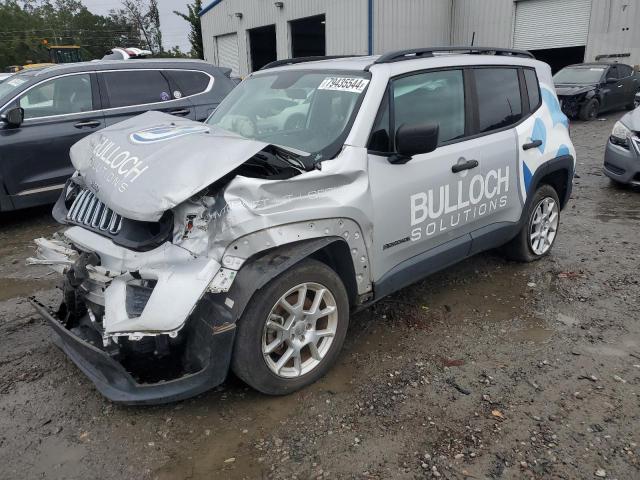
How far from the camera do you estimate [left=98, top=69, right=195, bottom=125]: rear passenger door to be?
22.2ft

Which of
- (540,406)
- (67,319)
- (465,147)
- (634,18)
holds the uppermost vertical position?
(634,18)

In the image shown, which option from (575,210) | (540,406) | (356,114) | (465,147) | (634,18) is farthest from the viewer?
(634,18)

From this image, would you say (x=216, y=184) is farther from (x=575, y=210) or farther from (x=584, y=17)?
(x=584, y=17)

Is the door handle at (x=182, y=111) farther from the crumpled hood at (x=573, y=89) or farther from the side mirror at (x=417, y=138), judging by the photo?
the crumpled hood at (x=573, y=89)

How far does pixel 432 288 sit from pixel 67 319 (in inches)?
111

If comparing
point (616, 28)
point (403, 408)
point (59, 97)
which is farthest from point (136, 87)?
point (616, 28)

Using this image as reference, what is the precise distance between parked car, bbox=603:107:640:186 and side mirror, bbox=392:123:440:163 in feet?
18.1

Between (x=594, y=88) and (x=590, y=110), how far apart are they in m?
0.60

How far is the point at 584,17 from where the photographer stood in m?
18.7

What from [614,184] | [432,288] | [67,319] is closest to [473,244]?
[432,288]

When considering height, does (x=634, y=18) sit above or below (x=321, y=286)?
above

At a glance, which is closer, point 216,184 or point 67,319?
point 216,184

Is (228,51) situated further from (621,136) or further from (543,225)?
(543,225)

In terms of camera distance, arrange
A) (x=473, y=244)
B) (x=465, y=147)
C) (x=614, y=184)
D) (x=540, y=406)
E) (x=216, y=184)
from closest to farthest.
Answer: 1. (x=216, y=184)
2. (x=540, y=406)
3. (x=465, y=147)
4. (x=473, y=244)
5. (x=614, y=184)
